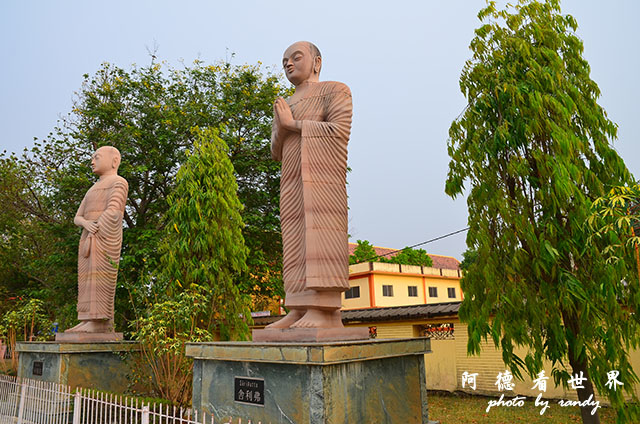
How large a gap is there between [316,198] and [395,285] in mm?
19763

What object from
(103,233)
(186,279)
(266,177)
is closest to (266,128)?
(266,177)

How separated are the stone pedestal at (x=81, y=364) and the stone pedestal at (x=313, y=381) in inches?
141

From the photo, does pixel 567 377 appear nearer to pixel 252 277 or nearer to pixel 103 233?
pixel 103 233

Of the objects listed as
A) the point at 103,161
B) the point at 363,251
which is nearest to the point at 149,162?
the point at 103,161

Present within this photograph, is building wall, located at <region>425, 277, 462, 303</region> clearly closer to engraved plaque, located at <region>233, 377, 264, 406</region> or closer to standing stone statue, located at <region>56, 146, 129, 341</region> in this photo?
standing stone statue, located at <region>56, 146, 129, 341</region>

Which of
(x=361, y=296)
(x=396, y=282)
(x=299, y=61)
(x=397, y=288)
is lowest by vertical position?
(x=361, y=296)

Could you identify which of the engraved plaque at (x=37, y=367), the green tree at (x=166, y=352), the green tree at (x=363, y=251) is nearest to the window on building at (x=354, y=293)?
the green tree at (x=363, y=251)

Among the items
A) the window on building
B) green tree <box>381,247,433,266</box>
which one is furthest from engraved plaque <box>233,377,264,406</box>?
green tree <box>381,247,433,266</box>

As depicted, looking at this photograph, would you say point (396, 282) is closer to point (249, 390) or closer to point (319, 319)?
point (319, 319)

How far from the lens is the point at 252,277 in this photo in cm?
1179

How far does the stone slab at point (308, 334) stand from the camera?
3912mm

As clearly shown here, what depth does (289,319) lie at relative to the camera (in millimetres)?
4375

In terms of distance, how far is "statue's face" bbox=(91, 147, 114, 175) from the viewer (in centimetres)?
817

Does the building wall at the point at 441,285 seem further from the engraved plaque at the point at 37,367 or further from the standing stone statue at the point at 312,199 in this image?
the standing stone statue at the point at 312,199
